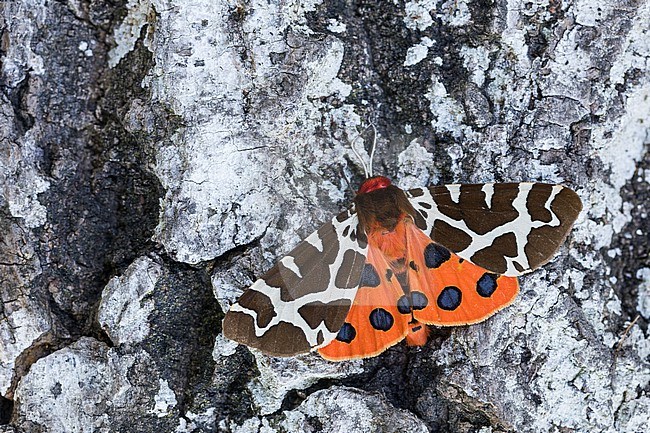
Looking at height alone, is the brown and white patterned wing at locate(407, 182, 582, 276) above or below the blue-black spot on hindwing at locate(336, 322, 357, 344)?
above

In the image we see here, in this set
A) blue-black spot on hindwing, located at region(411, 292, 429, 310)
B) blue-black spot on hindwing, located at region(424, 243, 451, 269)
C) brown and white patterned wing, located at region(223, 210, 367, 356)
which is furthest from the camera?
blue-black spot on hindwing, located at region(424, 243, 451, 269)

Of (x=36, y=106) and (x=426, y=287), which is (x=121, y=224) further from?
(x=426, y=287)

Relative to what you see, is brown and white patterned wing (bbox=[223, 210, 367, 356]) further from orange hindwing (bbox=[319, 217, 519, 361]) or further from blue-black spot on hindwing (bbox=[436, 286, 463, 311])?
blue-black spot on hindwing (bbox=[436, 286, 463, 311])

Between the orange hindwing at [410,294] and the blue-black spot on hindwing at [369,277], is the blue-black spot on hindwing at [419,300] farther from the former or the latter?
the blue-black spot on hindwing at [369,277]

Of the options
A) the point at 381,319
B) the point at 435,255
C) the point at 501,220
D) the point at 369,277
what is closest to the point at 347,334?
the point at 381,319

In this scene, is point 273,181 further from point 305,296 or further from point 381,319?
point 381,319

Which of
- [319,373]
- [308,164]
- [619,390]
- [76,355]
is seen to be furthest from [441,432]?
[76,355]

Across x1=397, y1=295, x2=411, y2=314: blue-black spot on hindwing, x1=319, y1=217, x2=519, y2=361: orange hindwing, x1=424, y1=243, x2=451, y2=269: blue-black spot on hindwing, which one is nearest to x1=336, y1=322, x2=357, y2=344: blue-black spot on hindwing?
x1=319, y1=217, x2=519, y2=361: orange hindwing

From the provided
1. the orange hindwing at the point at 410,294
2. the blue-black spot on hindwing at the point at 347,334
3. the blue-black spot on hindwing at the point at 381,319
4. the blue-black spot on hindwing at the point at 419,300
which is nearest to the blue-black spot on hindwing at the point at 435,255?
the orange hindwing at the point at 410,294
